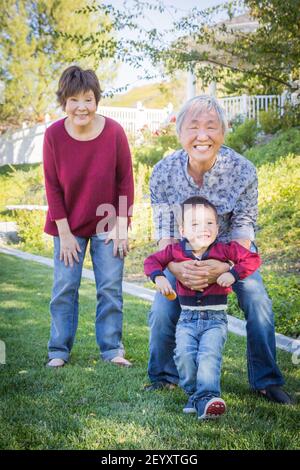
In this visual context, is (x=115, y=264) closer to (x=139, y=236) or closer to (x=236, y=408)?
(x=236, y=408)

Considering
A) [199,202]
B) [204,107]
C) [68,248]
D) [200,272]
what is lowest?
[200,272]

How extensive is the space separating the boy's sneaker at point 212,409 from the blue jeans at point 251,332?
50cm

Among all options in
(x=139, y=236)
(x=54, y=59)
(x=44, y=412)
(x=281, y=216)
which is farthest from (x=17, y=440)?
(x=54, y=59)

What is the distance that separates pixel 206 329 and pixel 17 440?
→ 110 cm

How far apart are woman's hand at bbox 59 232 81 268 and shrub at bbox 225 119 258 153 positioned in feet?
31.4

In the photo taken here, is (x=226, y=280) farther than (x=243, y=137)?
No

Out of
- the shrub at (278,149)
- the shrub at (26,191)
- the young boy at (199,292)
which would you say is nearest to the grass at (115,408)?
the young boy at (199,292)

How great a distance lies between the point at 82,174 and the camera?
4.05 metres

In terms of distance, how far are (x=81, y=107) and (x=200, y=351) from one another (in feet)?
5.56

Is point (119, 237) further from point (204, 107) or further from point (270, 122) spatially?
point (270, 122)

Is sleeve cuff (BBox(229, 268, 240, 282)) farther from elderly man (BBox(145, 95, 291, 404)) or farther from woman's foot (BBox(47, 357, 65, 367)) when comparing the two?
woman's foot (BBox(47, 357, 65, 367))

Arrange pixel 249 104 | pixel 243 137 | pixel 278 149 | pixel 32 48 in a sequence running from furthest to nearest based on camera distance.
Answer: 1. pixel 32 48
2. pixel 249 104
3. pixel 243 137
4. pixel 278 149

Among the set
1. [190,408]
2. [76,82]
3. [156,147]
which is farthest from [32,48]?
[190,408]

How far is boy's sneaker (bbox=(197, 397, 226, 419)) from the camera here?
2.94 m
